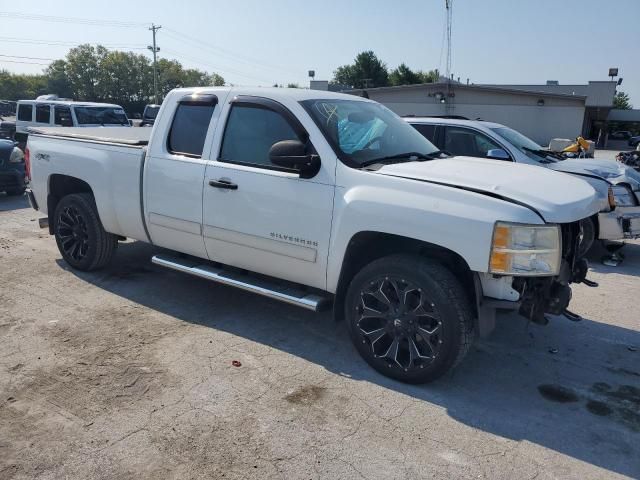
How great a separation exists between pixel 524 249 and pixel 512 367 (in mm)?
1283

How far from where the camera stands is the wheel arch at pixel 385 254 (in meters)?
3.68

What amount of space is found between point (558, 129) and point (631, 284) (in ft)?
99.6

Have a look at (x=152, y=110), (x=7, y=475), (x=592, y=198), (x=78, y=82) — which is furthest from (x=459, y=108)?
(x=78, y=82)

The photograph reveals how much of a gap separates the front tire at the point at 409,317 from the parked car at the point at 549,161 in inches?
159

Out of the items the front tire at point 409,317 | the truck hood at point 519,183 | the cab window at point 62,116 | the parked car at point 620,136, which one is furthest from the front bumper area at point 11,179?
the parked car at point 620,136

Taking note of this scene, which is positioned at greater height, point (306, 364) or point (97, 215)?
point (97, 215)

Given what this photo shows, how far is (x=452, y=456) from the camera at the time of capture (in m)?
3.02

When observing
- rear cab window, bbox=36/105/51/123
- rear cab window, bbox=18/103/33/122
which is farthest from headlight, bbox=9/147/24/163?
rear cab window, bbox=18/103/33/122

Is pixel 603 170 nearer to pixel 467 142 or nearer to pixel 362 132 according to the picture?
pixel 467 142

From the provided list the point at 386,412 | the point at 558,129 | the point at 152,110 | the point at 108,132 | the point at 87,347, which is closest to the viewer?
the point at 386,412

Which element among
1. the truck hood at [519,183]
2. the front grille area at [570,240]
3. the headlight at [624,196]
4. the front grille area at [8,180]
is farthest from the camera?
the front grille area at [8,180]

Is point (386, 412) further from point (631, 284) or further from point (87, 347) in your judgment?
point (631, 284)

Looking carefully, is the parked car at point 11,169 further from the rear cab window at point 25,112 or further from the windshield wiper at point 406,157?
the windshield wiper at point 406,157

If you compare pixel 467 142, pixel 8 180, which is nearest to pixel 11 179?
pixel 8 180
